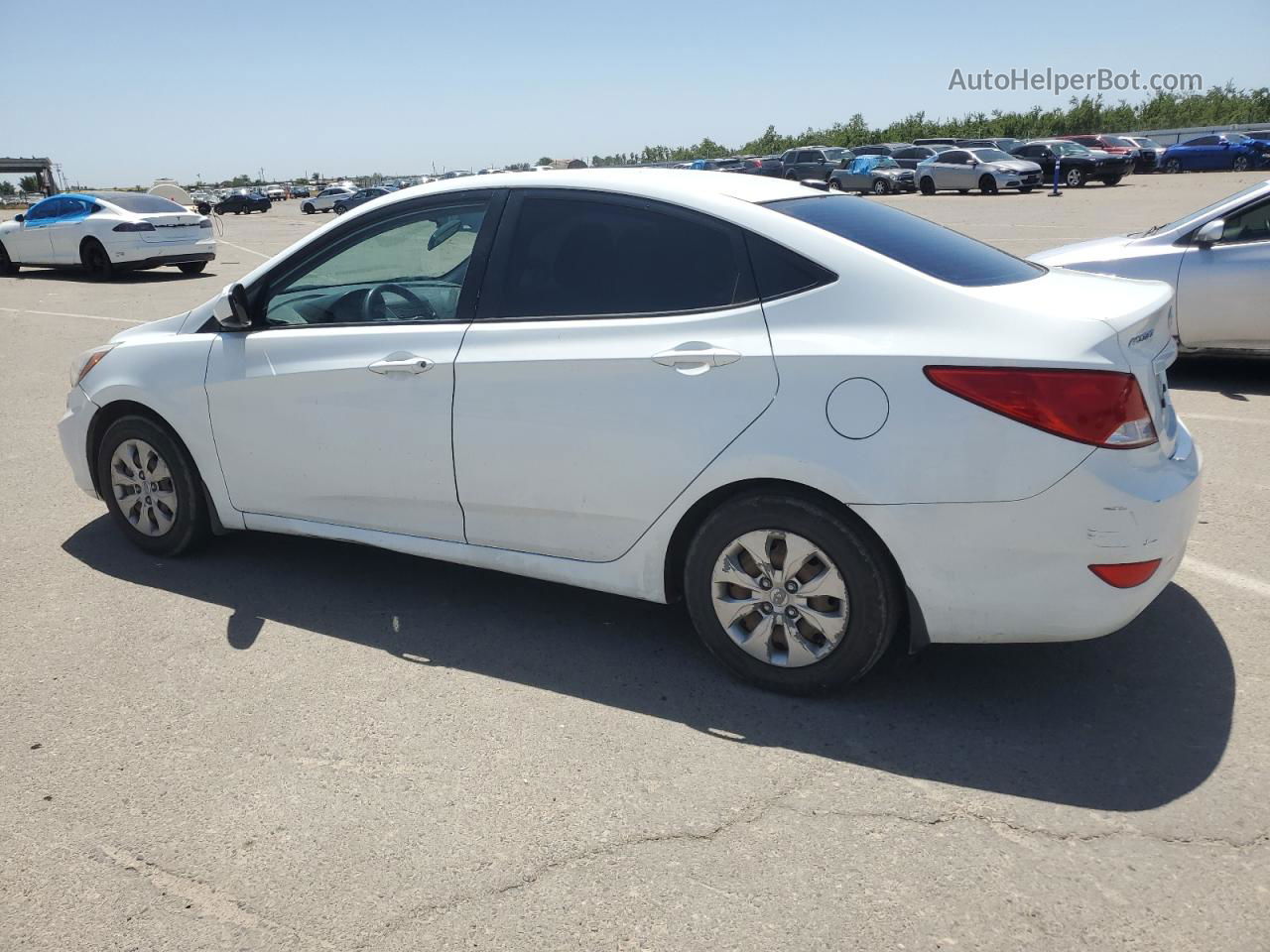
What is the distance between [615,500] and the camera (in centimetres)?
369

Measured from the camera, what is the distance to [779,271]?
11.5 feet

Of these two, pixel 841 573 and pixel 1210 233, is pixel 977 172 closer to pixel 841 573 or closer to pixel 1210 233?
pixel 1210 233

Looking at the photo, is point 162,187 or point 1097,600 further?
point 162,187

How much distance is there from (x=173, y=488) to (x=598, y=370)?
2344mm

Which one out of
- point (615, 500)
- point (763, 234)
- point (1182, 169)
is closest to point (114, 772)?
point (615, 500)

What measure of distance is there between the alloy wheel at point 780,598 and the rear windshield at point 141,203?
17533 mm

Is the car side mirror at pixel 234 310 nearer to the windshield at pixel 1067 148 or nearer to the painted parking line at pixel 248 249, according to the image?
the painted parking line at pixel 248 249

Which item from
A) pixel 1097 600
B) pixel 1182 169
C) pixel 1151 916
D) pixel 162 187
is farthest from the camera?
pixel 1182 169

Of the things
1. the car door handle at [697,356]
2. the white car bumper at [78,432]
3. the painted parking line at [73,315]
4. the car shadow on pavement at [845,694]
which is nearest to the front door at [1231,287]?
the car shadow on pavement at [845,694]

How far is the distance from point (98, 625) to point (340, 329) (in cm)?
155

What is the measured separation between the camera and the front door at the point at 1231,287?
735 centimetres

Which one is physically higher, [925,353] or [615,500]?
[925,353]

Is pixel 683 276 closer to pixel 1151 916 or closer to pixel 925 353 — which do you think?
pixel 925 353

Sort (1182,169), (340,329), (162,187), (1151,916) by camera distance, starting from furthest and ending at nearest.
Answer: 1. (1182,169)
2. (162,187)
3. (340,329)
4. (1151,916)
